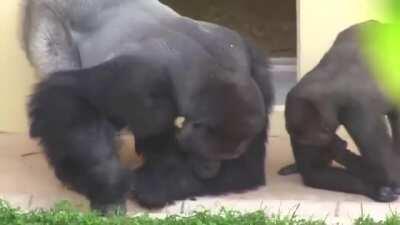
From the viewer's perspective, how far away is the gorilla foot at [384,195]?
10.5 feet

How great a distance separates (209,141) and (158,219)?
34cm

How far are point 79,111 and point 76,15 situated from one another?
22.6 inches

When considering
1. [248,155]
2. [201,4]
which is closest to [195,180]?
[248,155]

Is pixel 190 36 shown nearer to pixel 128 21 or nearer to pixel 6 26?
pixel 128 21

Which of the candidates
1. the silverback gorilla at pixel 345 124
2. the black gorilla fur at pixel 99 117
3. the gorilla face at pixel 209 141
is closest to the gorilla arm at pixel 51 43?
the black gorilla fur at pixel 99 117

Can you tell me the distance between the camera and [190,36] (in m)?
3.21

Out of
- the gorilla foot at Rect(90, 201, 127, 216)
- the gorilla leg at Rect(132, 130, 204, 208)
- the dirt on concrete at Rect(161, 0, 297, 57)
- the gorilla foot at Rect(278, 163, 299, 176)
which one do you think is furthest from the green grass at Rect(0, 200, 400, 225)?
the dirt on concrete at Rect(161, 0, 297, 57)

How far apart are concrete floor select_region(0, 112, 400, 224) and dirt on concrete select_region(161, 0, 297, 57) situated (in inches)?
48.9

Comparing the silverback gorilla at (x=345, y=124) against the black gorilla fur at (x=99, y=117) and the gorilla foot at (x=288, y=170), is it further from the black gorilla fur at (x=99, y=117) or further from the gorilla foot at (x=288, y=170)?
the black gorilla fur at (x=99, y=117)

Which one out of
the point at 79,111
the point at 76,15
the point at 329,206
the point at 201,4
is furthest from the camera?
the point at 201,4

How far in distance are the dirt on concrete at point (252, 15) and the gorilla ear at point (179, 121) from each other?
1.84 metres

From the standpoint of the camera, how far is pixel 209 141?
3.04 metres

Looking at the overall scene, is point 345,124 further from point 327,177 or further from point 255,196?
point 255,196

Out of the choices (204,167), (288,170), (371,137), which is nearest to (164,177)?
(204,167)
